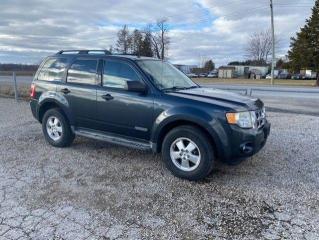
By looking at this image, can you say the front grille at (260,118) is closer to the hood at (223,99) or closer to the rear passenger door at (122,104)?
the hood at (223,99)

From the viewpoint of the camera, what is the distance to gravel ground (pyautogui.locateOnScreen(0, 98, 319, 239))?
3.37m

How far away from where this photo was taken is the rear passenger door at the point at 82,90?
18.1 feet

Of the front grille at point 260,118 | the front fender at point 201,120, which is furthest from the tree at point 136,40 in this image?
the front fender at point 201,120

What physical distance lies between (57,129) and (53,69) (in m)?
1.14

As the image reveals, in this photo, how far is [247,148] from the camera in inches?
174

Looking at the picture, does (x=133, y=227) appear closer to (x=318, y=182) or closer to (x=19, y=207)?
(x=19, y=207)

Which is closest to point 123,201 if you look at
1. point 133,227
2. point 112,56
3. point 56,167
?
point 133,227

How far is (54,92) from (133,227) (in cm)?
349

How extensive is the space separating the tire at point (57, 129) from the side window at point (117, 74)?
1.25 m

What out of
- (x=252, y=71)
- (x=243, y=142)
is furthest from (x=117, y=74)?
(x=252, y=71)

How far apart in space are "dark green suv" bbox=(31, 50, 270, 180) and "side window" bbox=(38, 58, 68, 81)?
19mm

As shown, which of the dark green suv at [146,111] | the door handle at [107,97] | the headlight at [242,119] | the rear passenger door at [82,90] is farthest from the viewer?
the rear passenger door at [82,90]

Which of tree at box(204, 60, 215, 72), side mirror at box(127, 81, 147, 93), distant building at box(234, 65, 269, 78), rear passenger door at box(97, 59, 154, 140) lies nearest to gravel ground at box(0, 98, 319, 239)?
rear passenger door at box(97, 59, 154, 140)

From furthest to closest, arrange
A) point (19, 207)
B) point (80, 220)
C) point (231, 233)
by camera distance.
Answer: point (19, 207), point (80, 220), point (231, 233)
